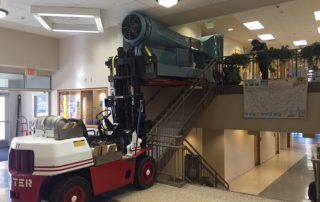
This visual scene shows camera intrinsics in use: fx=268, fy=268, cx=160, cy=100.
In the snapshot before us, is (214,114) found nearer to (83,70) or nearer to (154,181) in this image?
(154,181)

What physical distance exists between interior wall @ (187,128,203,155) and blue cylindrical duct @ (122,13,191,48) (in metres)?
3.42

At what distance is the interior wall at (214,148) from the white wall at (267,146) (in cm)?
477

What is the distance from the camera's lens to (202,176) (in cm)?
796

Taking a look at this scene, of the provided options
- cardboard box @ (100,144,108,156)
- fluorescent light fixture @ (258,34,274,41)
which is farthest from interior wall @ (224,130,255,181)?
cardboard box @ (100,144,108,156)

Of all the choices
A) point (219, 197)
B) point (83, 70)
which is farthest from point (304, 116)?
point (83, 70)

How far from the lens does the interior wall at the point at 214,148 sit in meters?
9.59

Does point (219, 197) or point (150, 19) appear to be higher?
point (150, 19)

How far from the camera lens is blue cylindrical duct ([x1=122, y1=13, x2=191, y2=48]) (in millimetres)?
5938

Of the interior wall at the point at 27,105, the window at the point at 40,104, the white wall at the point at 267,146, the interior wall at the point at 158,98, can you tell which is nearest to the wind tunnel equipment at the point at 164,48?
the interior wall at the point at 158,98

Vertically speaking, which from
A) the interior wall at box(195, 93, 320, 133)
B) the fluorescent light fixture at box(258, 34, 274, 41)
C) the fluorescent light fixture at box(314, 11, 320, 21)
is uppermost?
the fluorescent light fixture at box(258, 34, 274, 41)

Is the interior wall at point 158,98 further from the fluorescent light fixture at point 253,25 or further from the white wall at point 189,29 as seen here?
the fluorescent light fixture at point 253,25

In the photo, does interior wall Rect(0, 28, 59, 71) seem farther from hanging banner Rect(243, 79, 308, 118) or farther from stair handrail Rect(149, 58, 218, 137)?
hanging banner Rect(243, 79, 308, 118)

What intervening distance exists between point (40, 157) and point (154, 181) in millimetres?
2455

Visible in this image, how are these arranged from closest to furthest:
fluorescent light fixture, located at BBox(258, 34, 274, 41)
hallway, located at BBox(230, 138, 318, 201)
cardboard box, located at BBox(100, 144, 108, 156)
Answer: cardboard box, located at BBox(100, 144, 108, 156) → hallway, located at BBox(230, 138, 318, 201) → fluorescent light fixture, located at BBox(258, 34, 274, 41)
